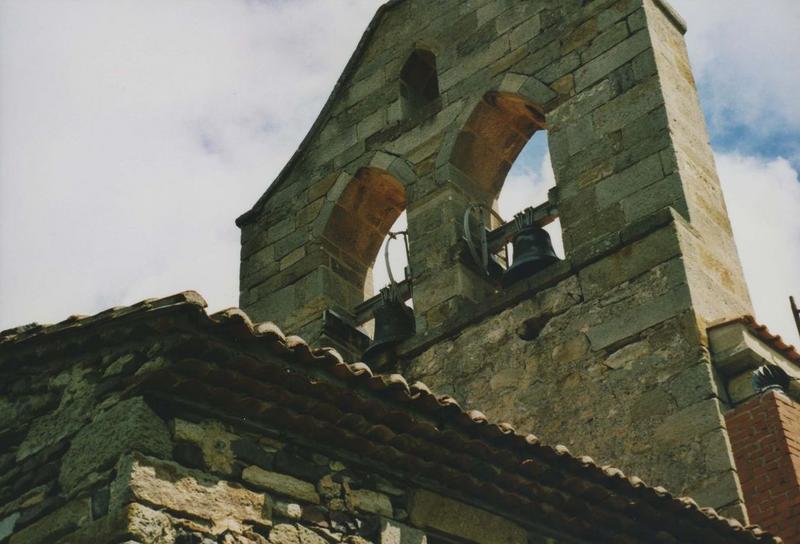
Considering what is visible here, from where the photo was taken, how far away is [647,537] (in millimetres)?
6977

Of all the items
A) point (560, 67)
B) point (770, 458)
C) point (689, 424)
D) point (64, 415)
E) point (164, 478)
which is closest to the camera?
point (164, 478)

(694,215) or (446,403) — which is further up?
(694,215)

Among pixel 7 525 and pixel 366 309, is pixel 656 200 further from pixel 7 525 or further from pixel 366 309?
pixel 7 525

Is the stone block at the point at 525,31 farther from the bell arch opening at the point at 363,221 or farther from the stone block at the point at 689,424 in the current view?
the stone block at the point at 689,424

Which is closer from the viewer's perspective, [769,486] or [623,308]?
[769,486]

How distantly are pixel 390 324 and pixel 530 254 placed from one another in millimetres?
1186

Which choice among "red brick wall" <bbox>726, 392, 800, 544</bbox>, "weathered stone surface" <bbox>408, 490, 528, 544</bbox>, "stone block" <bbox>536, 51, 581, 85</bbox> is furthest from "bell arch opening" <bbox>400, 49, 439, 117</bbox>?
"weathered stone surface" <bbox>408, 490, 528, 544</bbox>

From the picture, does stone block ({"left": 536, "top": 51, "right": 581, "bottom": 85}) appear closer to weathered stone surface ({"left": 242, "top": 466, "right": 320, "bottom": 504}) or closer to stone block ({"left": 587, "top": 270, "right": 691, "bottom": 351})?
stone block ({"left": 587, "top": 270, "right": 691, "bottom": 351})

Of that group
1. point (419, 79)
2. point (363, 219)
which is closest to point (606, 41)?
point (419, 79)

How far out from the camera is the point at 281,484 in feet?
19.2

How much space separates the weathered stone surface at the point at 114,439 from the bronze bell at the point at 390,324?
4.24 metres

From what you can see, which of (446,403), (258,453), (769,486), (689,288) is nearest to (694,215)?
(689,288)

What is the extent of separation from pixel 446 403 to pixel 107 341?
1.52 m

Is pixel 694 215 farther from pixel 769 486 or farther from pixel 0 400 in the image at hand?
pixel 0 400
